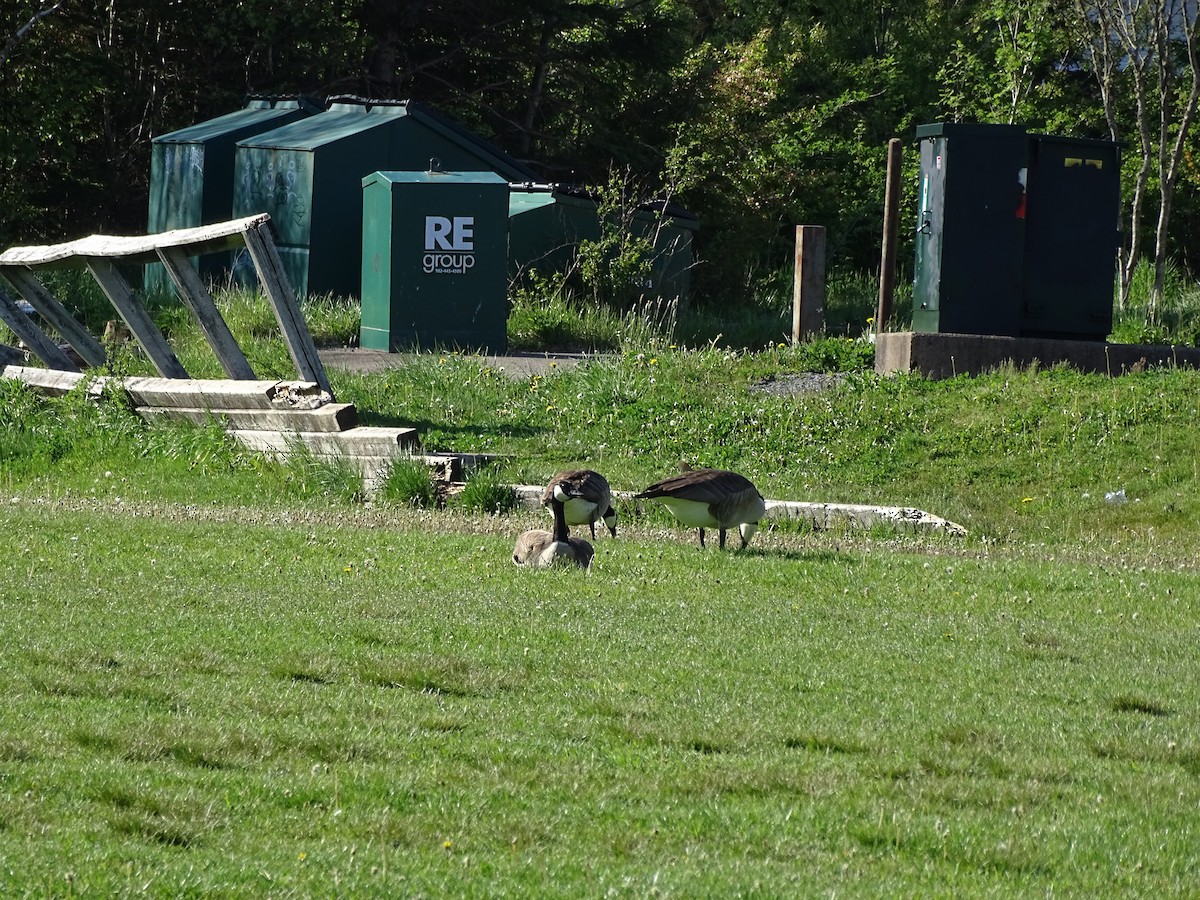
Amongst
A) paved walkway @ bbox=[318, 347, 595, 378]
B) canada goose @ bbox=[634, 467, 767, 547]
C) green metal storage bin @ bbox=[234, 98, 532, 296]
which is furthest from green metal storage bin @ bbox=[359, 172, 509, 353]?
canada goose @ bbox=[634, 467, 767, 547]

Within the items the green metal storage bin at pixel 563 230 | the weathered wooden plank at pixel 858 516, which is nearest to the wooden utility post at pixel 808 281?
the green metal storage bin at pixel 563 230

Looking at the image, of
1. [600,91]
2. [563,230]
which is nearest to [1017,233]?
[563,230]

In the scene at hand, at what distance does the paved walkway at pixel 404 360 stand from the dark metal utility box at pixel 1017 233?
3.98 metres

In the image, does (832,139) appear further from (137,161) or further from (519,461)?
(519,461)

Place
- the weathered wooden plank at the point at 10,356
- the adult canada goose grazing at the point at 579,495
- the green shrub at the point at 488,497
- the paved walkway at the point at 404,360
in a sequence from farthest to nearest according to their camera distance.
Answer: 1. the paved walkway at the point at 404,360
2. the weathered wooden plank at the point at 10,356
3. the green shrub at the point at 488,497
4. the adult canada goose grazing at the point at 579,495

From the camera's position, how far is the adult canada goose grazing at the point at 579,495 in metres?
9.38

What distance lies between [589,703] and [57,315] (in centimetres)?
1185

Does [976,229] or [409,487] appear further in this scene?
[976,229]

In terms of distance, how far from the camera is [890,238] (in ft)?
58.4

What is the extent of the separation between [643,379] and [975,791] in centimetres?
1100

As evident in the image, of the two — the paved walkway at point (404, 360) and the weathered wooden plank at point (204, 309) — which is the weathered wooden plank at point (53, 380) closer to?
the weathered wooden plank at point (204, 309)

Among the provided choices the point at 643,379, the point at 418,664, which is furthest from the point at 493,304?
the point at 418,664

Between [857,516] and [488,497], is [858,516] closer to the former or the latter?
[857,516]

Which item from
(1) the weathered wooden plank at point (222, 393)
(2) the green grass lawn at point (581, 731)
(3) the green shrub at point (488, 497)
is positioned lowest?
(2) the green grass lawn at point (581, 731)
